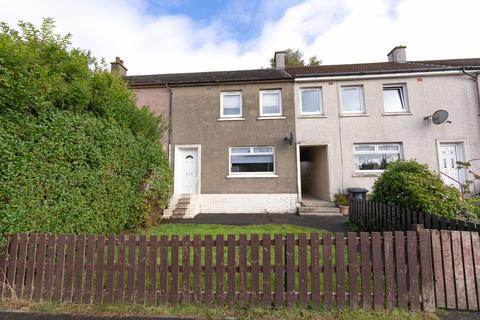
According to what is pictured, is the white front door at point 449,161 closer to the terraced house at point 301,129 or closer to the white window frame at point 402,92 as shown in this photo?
the terraced house at point 301,129

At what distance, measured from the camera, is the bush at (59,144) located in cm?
342

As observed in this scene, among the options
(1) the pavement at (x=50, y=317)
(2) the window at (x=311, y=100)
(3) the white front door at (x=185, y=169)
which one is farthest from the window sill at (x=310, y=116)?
(1) the pavement at (x=50, y=317)

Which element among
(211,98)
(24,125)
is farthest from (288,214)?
(24,125)

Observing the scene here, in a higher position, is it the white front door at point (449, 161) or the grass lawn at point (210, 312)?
the white front door at point (449, 161)

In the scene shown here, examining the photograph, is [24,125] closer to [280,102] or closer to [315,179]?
[280,102]

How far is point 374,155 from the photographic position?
1077cm

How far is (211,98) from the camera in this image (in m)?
11.5

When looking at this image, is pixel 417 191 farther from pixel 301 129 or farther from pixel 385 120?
pixel 385 120

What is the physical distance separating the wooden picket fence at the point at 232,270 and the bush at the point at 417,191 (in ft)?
6.08

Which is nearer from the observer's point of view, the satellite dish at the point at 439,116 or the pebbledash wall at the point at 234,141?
the satellite dish at the point at 439,116

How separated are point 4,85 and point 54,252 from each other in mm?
2511

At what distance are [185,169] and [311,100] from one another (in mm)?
7011

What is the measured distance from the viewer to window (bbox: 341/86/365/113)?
11.1 meters

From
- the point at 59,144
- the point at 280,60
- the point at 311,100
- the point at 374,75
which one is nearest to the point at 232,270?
the point at 59,144
